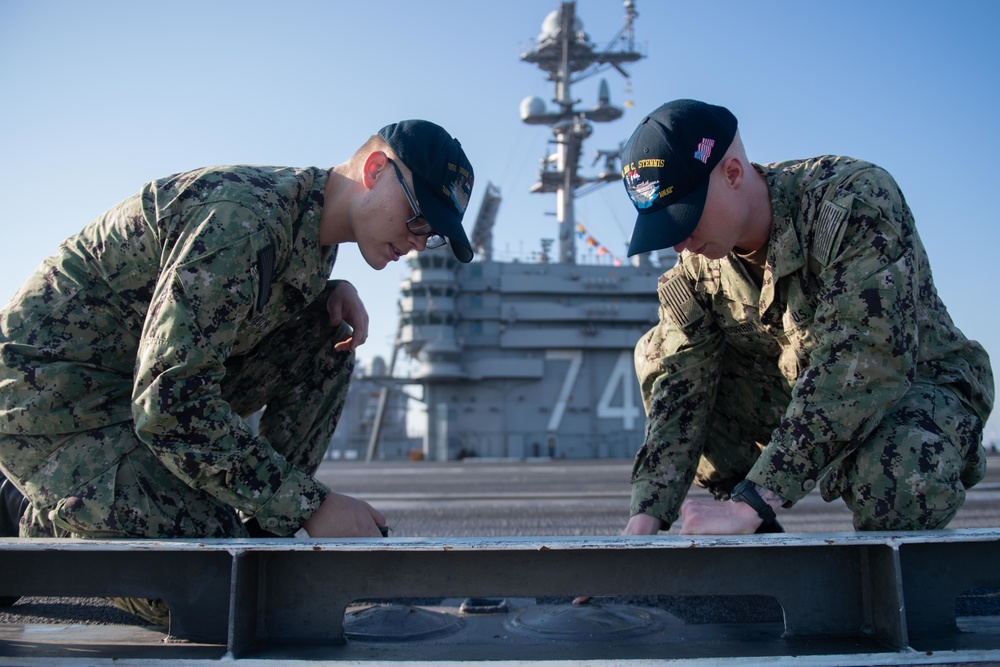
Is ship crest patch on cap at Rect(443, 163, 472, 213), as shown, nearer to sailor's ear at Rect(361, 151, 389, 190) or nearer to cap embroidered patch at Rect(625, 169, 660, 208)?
sailor's ear at Rect(361, 151, 389, 190)

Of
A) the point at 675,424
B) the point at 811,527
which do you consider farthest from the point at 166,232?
the point at 811,527

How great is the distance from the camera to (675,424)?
199 centimetres

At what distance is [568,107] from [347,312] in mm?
25428

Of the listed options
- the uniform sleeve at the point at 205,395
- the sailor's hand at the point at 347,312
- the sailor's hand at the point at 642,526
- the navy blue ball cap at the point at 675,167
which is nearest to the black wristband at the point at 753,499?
the sailor's hand at the point at 642,526

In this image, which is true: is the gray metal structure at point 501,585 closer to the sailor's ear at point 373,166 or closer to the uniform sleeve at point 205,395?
the uniform sleeve at point 205,395

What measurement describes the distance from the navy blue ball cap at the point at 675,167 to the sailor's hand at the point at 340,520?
79 cm

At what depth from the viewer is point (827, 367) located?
4.84 feet

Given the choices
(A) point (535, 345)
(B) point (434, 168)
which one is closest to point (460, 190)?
(B) point (434, 168)

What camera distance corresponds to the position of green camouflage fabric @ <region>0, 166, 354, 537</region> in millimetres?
1352

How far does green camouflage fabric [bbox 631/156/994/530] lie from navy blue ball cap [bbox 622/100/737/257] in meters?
0.24

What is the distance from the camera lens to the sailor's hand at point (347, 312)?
210cm

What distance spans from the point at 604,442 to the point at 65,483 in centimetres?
2405

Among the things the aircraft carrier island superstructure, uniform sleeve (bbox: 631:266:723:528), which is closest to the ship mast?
the aircraft carrier island superstructure

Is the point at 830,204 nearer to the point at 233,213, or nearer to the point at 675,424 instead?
the point at 675,424
